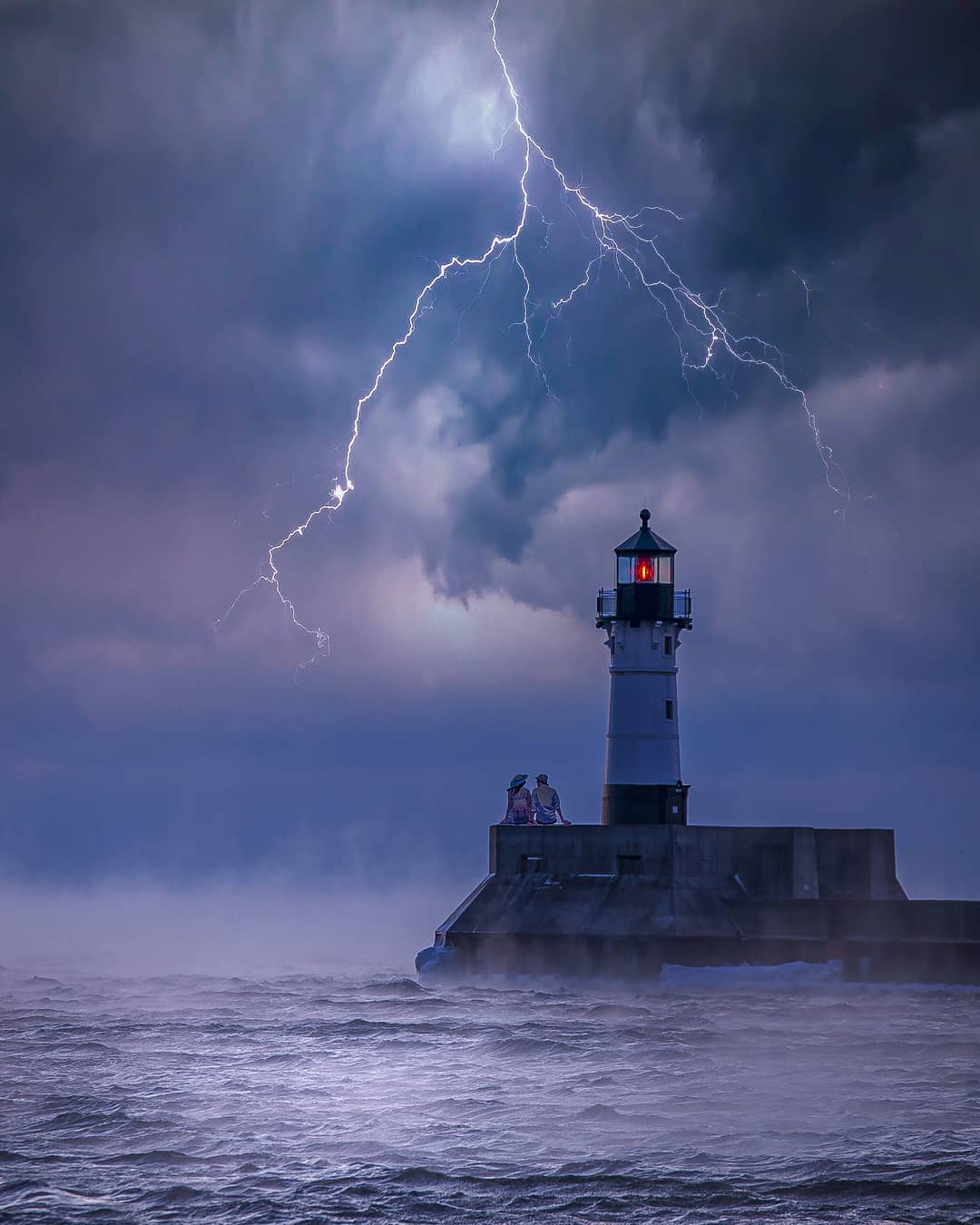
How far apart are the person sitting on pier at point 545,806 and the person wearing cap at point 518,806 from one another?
17 cm

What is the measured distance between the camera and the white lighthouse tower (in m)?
39.8

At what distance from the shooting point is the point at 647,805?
130 feet

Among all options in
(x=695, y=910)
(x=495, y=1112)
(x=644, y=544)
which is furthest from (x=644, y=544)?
(x=495, y=1112)

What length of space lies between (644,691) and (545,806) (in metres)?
4.36

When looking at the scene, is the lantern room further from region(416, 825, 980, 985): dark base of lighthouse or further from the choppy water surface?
the choppy water surface

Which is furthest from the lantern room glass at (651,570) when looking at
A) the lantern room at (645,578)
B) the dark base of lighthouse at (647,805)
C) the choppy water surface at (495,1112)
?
the choppy water surface at (495,1112)

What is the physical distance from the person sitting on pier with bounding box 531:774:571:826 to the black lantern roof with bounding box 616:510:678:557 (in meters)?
7.31

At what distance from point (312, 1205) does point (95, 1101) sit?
6437 mm

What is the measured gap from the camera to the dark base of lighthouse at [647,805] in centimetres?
3959

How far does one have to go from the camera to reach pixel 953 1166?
1504 centimetres

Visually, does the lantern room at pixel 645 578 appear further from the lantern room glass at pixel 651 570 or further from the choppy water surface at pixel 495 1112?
the choppy water surface at pixel 495 1112

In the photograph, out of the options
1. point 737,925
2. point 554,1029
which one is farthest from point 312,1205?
point 737,925

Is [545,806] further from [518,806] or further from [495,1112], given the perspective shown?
[495,1112]

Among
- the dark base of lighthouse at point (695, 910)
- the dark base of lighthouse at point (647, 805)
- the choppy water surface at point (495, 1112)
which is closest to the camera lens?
the choppy water surface at point (495, 1112)
